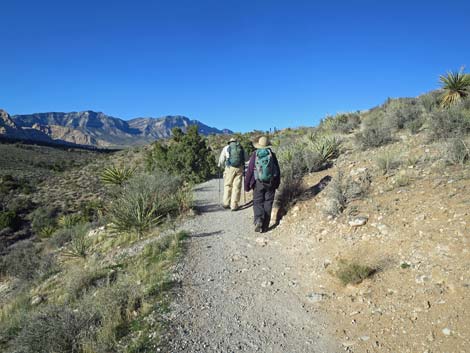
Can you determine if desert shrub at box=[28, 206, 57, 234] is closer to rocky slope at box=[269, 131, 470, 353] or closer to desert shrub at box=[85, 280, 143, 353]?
desert shrub at box=[85, 280, 143, 353]

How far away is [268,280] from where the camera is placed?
4.93m

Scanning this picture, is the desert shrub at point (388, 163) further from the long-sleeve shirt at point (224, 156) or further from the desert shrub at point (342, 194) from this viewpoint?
the long-sleeve shirt at point (224, 156)

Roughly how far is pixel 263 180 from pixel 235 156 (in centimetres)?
204

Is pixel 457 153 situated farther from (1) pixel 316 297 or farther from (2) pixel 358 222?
(1) pixel 316 297

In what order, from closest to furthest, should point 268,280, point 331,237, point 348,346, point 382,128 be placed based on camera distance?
point 348,346
point 268,280
point 331,237
point 382,128

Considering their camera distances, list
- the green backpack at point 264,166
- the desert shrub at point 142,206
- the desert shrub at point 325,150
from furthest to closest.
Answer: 1. the desert shrub at point 325,150
2. the desert shrub at point 142,206
3. the green backpack at point 264,166

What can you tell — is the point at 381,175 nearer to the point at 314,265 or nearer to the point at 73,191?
the point at 314,265

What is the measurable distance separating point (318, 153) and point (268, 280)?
5.99 metres

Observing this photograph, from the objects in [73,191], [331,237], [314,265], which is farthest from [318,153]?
[73,191]

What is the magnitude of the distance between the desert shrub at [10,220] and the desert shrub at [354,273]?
25.2 metres

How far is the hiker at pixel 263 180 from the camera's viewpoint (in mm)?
6613

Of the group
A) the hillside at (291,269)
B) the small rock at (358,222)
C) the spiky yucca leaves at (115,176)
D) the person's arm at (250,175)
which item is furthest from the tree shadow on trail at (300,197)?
the spiky yucca leaves at (115,176)

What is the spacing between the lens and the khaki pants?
852 centimetres

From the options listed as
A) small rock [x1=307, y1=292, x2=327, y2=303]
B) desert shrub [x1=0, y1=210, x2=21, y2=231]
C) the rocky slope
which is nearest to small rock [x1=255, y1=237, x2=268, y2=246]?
the rocky slope
